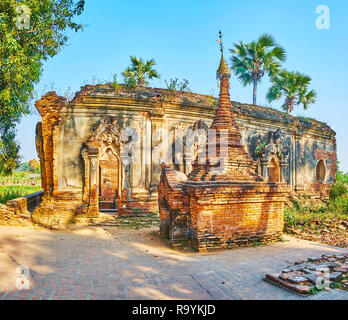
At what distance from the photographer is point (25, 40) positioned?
812cm

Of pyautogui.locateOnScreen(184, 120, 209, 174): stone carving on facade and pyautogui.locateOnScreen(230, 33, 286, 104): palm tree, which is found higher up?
pyautogui.locateOnScreen(230, 33, 286, 104): palm tree

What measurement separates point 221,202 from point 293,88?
17650mm

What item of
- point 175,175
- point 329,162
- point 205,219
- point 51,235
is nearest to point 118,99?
point 175,175

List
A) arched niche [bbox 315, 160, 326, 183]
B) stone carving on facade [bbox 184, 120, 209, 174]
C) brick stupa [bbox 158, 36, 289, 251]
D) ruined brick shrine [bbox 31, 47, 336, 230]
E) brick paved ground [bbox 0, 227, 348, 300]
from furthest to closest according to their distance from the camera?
arched niche [bbox 315, 160, 326, 183] → stone carving on facade [bbox 184, 120, 209, 174] → ruined brick shrine [bbox 31, 47, 336, 230] → brick stupa [bbox 158, 36, 289, 251] → brick paved ground [bbox 0, 227, 348, 300]

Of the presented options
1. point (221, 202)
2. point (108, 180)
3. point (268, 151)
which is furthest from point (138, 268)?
point (268, 151)

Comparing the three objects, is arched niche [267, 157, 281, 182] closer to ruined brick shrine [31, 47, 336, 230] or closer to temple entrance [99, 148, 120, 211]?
ruined brick shrine [31, 47, 336, 230]

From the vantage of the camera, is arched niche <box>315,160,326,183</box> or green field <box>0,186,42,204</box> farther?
arched niche <box>315,160,326,183</box>

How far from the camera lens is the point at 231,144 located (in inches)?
287

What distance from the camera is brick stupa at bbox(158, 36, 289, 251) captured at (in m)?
5.85

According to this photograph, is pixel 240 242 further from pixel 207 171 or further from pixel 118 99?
pixel 118 99

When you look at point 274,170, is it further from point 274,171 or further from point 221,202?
point 221,202

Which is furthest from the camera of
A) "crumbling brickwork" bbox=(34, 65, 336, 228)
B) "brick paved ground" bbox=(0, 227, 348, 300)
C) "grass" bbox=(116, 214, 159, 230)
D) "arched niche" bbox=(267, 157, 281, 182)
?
"arched niche" bbox=(267, 157, 281, 182)

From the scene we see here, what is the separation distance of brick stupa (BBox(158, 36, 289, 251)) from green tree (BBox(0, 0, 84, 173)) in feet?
17.0

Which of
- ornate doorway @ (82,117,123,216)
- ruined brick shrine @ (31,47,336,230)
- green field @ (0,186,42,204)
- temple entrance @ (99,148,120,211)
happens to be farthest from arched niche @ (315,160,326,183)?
green field @ (0,186,42,204)
